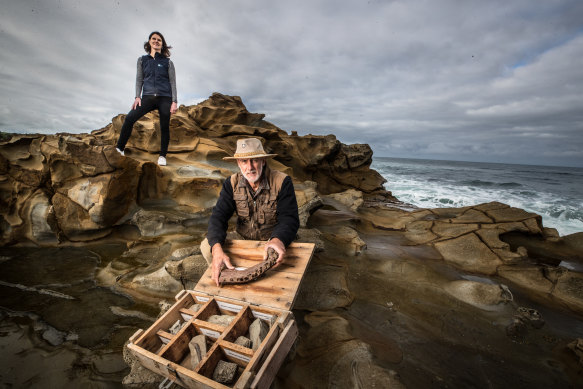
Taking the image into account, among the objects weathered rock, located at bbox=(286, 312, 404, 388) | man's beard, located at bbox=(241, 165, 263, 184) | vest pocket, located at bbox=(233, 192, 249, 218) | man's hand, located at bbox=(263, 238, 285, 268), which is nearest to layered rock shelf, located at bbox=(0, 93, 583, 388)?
weathered rock, located at bbox=(286, 312, 404, 388)

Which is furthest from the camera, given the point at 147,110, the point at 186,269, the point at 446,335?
the point at 147,110

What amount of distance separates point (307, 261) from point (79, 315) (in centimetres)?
301

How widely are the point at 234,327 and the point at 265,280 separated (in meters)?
0.57

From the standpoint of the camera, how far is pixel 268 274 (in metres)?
2.48

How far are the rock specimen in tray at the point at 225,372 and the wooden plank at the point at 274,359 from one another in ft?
0.89

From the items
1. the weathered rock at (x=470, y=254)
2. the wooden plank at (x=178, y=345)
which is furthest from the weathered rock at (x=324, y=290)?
the weathered rock at (x=470, y=254)

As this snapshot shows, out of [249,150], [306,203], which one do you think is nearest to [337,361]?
[249,150]

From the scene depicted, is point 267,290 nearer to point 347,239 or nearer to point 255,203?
point 255,203

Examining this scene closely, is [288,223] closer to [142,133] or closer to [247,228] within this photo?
[247,228]

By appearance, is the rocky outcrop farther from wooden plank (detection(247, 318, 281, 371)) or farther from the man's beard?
wooden plank (detection(247, 318, 281, 371))

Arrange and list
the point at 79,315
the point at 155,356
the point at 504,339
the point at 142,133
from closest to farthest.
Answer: the point at 155,356, the point at 504,339, the point at 79,315, the point at 142,133

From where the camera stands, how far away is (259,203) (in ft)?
10.0

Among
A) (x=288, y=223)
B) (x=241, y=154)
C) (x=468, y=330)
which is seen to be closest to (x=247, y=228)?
(x=288, y=223)

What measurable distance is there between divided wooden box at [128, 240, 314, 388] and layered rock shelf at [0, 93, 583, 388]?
54 centimetres
